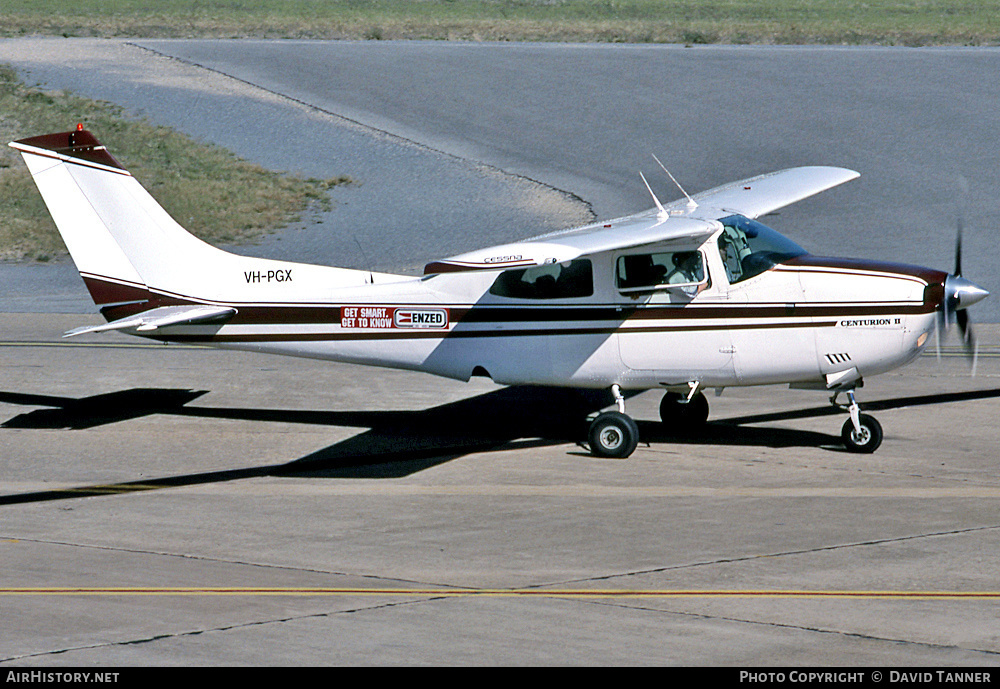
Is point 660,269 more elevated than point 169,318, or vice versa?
point 660,269

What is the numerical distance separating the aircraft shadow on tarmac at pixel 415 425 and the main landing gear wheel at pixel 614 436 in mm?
886

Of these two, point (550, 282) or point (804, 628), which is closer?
point (804, 628)

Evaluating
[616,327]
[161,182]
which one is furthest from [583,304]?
[161,182]

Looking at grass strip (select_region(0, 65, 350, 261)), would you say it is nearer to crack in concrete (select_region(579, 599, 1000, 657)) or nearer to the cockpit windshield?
the cockpit windshield

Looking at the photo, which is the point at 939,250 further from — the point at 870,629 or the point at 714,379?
the point at 870,629

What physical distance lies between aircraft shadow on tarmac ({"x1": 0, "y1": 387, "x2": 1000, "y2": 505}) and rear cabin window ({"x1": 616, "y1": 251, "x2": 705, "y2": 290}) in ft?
6.48

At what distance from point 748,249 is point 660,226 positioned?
1080 millimetres

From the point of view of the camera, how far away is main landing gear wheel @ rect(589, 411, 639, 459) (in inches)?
525

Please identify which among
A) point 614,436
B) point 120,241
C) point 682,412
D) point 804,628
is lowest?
point 804,628

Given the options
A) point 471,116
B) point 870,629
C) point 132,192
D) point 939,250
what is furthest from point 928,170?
point 870,629

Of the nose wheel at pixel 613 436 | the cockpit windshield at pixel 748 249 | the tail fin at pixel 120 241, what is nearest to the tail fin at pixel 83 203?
the tail fin at pixel 120 241

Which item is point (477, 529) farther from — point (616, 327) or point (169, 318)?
point (169, 318)

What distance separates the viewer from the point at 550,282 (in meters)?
13.5

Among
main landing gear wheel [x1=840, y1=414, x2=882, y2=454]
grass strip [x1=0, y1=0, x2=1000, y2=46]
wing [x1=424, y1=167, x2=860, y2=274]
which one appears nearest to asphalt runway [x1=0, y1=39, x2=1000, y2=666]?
main landing gear wheel [x1=840, y1=414, x2=882, y2=454]
